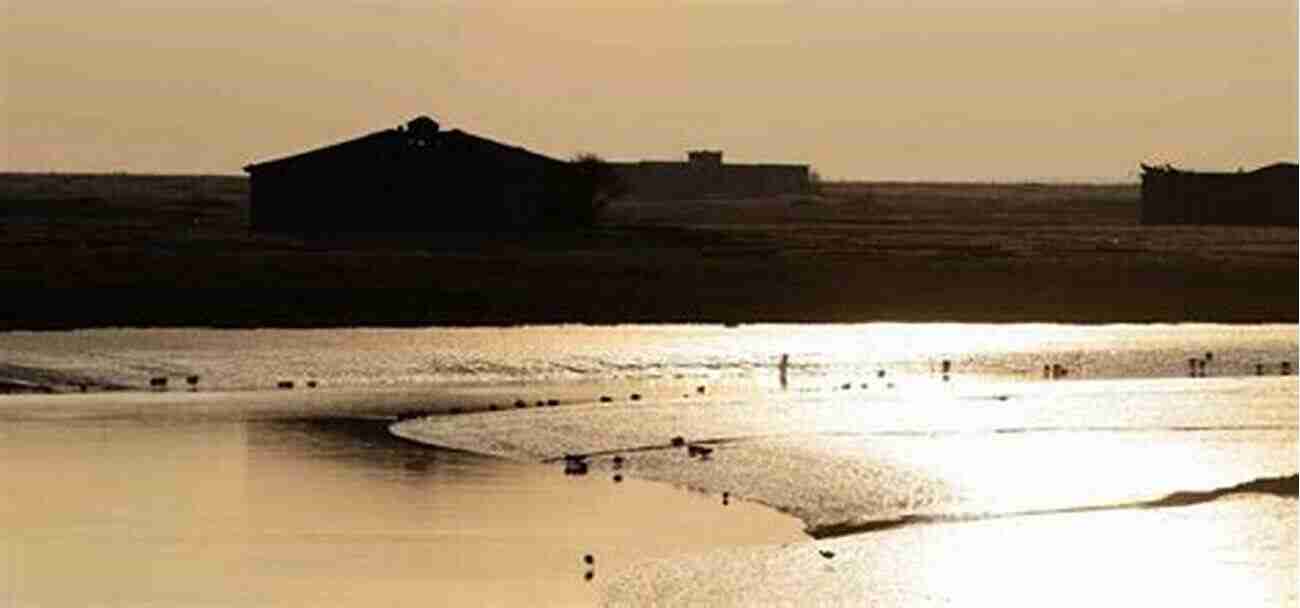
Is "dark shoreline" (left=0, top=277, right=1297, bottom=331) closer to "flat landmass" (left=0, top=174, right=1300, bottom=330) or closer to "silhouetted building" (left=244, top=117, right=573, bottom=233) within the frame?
"flat landmass" (left=0, top=174, right=1300, bottom=330)

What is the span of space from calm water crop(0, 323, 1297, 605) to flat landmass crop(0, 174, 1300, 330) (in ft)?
29.2

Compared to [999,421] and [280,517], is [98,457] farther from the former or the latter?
[999,421]

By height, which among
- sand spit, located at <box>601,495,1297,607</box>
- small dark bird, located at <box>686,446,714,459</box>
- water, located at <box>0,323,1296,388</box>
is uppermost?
water, located at <box>0,323,1296,388</box>

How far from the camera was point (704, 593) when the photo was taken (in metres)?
26.5

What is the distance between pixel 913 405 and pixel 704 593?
2011cm

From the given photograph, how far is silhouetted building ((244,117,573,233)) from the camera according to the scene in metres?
86.6

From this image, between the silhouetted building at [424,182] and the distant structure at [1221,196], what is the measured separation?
161ft

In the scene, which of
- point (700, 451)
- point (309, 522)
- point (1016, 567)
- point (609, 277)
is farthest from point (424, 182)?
point (1016, 567)

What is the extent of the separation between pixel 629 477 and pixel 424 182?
5150cm

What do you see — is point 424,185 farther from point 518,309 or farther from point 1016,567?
point 1016,567

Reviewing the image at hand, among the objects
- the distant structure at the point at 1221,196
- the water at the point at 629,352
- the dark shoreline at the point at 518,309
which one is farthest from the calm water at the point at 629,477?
the distant structure at the point at 1221,196

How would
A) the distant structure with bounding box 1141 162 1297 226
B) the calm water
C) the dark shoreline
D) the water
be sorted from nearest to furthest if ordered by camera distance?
the calm water, the water, the dark shoreline, the distant structure with bounding box 1141 162 1297 226

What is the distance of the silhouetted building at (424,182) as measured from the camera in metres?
86.6

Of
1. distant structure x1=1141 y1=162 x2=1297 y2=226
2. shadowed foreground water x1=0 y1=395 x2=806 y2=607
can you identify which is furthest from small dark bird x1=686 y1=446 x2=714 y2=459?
distant structure x1=1141 y1=162 x2=1297 y2=226
